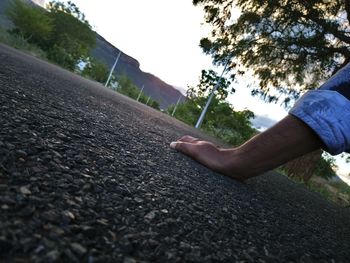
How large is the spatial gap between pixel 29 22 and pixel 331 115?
4228 cm

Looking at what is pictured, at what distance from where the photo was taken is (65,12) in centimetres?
4597

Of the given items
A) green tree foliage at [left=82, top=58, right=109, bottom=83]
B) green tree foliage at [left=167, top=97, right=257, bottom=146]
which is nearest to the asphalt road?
green tree foliage at [left=167, top=97, right=257, bottom=146]

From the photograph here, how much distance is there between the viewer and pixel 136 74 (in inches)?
5167

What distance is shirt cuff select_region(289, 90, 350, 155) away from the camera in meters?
1.21

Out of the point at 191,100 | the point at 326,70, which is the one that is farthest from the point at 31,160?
the point at 191,100

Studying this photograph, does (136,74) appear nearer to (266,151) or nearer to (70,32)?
(70,32)

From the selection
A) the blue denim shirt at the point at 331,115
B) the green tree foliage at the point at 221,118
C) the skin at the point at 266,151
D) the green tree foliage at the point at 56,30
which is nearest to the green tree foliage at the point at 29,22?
the green tree foliage at the point at 56,30

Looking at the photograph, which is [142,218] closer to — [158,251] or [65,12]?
[158,251]

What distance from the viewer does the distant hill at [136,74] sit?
395 ft

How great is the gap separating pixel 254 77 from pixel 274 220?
8401 millimetres

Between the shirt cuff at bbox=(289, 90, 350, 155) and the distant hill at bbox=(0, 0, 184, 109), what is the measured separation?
107m

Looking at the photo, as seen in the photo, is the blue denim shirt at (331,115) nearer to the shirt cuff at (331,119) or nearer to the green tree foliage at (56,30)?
the shirt cuff at (331,119)

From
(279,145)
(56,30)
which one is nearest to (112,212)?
(279,145)

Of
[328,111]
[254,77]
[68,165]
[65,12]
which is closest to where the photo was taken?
[68,165]
